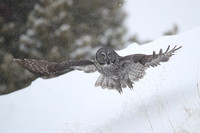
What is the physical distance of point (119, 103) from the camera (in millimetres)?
4145

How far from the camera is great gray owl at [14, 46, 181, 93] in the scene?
10.0 ft

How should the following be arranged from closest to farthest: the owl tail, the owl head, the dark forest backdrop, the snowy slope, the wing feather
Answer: the wing feather → the owl head → the snowy slope → the owl tail → the dark forest backdrop

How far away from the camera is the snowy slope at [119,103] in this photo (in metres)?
3.31

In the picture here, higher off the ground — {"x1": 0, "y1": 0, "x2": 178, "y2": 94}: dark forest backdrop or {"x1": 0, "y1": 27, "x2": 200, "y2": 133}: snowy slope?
{"x1": 0, "y1": 0, "x2": 178, "y2": 94}: dark forest backdrop

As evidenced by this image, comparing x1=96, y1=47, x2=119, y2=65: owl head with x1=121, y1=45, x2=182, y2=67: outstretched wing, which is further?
x1=96, y1=47, x2=119, y2=65: owl head

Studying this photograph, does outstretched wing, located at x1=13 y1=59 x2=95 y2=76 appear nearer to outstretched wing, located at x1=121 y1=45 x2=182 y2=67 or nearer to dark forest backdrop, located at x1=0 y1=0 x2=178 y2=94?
outstretched wing, located at x1=121 y1=45 x2=182 y2=67

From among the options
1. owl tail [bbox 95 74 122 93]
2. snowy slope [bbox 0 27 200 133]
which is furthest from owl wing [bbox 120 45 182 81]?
snowy slope [bbox 0 27 200 133]

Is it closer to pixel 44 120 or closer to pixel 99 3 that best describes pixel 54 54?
pixel 99 3

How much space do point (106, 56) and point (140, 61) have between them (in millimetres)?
402

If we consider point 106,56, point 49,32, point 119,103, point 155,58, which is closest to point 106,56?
point 106,56

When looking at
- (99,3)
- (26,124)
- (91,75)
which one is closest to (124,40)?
(99,3)

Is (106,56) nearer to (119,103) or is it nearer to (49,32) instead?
(119,103)

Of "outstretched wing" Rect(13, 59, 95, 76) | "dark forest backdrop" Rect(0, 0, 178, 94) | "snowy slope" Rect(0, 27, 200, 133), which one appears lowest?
"snowy slope" Rect(0, 27, 200, 133)

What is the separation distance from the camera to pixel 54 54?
7535mm
